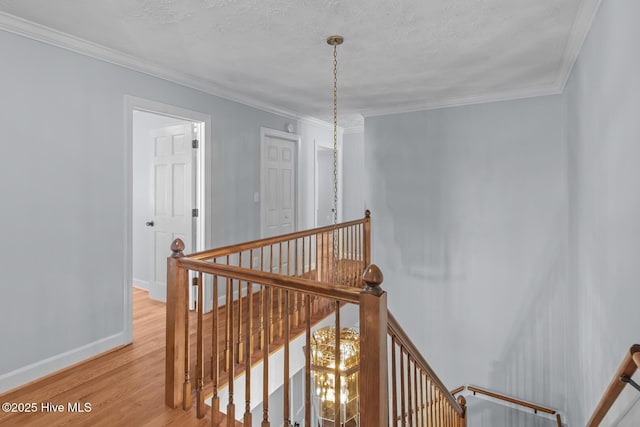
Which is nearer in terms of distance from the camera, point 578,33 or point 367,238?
point 578,33

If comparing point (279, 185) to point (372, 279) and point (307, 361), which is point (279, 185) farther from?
point (372, 279)

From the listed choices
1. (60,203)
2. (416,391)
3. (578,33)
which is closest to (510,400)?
(416,391)

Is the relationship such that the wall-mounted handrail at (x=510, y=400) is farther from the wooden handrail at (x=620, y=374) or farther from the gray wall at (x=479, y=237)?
the wooden handrail at (x=620, y=374)

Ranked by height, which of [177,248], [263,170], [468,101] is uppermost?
[468,101]

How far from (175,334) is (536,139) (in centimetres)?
419

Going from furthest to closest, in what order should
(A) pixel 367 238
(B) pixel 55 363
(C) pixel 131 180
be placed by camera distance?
(A) pixel 367 238 → (C) pixel 131 180 → (B) pixel 55 363

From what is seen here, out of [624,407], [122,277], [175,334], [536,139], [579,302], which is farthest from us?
[536,139]

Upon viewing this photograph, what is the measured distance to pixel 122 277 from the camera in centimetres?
305

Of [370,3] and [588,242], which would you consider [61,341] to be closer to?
[370,3]

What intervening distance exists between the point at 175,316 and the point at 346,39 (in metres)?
2.30

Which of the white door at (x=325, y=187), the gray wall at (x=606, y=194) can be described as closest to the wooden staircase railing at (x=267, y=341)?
the gray wall at (x=606, y=194)

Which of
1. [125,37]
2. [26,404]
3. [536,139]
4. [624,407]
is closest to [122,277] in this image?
[26,404]

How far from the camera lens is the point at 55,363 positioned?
8.51ft

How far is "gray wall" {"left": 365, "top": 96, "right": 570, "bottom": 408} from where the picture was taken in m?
4.00
